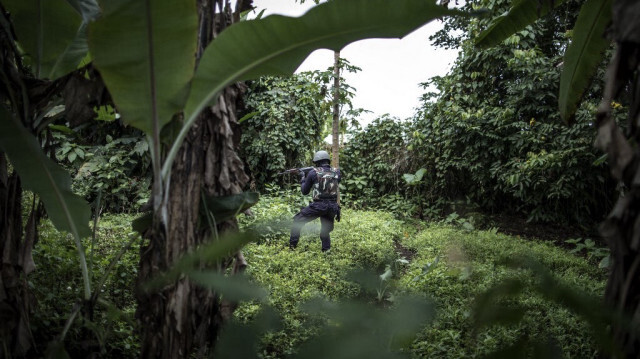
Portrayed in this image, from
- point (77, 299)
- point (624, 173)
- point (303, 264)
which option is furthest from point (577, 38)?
point (303, 264)

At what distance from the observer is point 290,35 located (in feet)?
3.28

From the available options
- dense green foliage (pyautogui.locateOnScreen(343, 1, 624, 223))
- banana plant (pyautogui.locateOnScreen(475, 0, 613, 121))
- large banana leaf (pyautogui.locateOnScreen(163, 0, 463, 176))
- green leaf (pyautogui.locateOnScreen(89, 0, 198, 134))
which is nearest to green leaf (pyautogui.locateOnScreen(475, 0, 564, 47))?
banana plant (pyautogui.locateOnScreen(475, 0, 613, 121))

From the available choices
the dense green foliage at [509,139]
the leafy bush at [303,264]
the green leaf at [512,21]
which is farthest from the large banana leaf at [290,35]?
the dense green foliage at [509,139]

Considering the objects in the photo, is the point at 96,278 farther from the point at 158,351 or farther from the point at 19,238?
the point at 158,351

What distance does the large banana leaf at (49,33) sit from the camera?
144cm

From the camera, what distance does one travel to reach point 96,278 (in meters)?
2.58

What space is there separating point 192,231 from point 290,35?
686mm

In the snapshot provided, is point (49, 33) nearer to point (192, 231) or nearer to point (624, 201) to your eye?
point (192, 231)

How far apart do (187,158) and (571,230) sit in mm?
7637

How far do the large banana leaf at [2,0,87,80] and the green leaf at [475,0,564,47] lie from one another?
6.67 feet

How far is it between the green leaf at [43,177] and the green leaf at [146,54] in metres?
0.47

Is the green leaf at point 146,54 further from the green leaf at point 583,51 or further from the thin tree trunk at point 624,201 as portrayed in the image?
the green leaf at point 583,51

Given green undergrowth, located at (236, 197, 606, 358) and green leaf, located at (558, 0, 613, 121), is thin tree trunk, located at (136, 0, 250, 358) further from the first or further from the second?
green leaf, located at (558, 0, 613, 121)

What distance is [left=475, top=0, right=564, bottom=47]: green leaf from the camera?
68.6 inches
